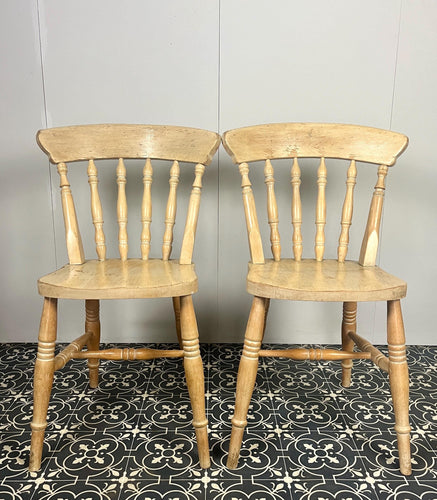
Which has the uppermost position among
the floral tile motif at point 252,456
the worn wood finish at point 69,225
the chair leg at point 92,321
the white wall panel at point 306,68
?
the white wall panel at point 306,68

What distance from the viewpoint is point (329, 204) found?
1.66 m

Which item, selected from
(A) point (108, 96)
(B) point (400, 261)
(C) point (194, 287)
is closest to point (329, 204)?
(B) point (400, 261)

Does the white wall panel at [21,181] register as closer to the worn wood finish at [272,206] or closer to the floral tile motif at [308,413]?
the worn wood finish at [272,206]

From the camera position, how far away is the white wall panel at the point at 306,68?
152 cm

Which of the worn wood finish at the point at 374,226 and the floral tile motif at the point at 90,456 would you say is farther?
the worn wood finish at the point at 374,226

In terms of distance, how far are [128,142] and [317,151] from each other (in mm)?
604

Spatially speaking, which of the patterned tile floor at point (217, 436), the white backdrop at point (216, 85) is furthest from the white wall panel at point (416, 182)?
the patterned tile floor at point (217, 436)

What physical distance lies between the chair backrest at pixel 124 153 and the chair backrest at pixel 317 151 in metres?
0.11

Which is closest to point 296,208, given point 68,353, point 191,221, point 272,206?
point 272,206

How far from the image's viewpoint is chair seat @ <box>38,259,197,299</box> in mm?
958

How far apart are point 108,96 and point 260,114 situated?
61 centimetres

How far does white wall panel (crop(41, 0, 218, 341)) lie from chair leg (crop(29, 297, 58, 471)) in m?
0.74

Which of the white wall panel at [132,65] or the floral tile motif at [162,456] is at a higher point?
the white wall panel at [132,65]

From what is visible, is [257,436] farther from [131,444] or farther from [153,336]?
[153,336]
